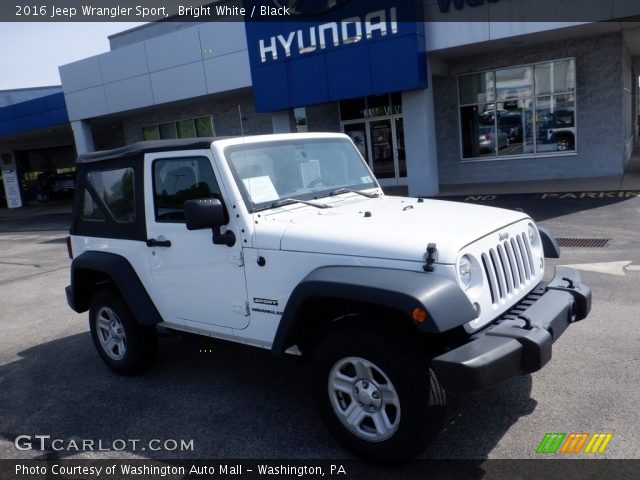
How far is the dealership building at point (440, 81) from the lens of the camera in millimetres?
14258

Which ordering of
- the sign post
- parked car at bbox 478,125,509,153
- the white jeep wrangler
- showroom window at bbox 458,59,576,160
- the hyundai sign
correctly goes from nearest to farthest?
the white jeep wrangler, the hyundai sign, showroom window at bbox 458,59,576,160, parked car at bbox 478,125,509,153, the sign post

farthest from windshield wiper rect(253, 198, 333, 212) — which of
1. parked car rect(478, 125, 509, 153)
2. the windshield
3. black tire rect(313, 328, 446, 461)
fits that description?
parked car rect(478, 125, 509, 153)

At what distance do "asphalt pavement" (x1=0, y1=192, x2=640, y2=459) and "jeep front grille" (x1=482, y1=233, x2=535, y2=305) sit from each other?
883 millimetres

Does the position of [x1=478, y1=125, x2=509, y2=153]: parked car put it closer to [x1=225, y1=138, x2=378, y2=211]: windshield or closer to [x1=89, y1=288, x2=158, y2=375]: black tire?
[x1=225, y1=138, x2=378, y2=211]: windshield

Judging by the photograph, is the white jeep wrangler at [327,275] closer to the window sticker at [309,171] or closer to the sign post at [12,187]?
the window sticker at [309,171]

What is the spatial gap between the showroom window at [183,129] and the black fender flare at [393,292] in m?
20.3

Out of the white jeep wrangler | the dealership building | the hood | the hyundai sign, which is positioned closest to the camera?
the white jeep wrangler

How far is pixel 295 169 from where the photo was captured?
4.23 m

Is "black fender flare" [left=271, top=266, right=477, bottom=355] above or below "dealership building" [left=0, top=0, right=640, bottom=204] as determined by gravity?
below

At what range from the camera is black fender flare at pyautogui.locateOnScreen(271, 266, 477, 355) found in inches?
109

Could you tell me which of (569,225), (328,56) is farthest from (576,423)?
(328,56)

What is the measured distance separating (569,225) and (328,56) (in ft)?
28.4

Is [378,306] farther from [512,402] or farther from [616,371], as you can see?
[616,371]

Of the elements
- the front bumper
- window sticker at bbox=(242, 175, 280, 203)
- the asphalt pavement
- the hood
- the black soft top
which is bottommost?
the asphalt pavement
